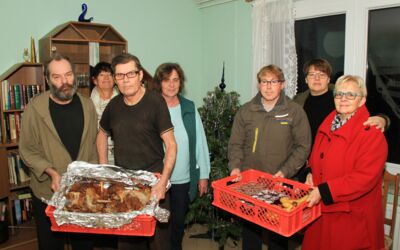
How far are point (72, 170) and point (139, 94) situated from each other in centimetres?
55

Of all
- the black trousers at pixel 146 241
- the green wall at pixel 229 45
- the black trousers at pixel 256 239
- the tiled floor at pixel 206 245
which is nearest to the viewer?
the black trousers at pixel 146 241

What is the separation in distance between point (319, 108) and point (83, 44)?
7.76ft

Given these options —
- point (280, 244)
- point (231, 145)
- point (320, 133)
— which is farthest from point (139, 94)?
point (280, 244)

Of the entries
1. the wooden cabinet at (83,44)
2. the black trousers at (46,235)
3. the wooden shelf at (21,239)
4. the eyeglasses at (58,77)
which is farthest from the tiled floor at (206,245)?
the eyeglasses at (58,77)

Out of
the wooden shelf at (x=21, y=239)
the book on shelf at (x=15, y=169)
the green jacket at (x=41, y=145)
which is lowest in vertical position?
the wooden shelf at (x=21, y=239)

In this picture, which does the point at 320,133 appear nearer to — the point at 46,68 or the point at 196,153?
the point at 196,153

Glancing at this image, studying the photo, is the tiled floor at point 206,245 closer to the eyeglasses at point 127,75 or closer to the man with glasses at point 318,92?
the man with glasses at point 318,92

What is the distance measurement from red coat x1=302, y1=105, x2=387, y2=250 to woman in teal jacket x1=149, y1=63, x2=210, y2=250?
872 millimetres

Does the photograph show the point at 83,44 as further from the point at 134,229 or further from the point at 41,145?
the point at 134,229

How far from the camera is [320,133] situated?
198 centimetres

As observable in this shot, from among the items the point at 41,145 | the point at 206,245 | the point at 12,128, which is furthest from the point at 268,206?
the point at 12,128

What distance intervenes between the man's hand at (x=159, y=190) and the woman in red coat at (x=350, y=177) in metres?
0.76

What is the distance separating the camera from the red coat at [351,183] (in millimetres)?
1682

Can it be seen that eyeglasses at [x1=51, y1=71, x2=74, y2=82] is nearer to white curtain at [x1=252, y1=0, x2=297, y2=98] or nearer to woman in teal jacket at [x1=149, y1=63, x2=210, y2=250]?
woman in teal jacket at [x1=149, y1=63, x2=210, y2=250]
